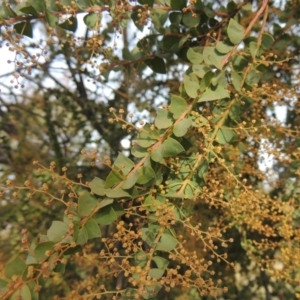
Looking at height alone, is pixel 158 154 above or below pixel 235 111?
below

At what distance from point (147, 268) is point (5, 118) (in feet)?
2.87

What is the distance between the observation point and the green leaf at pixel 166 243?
62 centimetres

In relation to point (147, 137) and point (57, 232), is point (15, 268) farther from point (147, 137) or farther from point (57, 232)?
point (147, 137)

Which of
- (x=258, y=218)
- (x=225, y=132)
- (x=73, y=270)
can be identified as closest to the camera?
(x=225, y=132)

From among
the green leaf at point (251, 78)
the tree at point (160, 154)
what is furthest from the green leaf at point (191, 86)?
the green leaf at point (251, 78)

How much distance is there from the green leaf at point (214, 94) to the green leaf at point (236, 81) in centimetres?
6

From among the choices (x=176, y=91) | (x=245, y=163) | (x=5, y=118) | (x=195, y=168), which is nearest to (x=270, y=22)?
(x=176, y=91)

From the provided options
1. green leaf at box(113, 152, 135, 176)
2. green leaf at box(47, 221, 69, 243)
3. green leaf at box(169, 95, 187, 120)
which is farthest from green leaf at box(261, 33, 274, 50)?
green leaf at box(47, 221, 69, 243)

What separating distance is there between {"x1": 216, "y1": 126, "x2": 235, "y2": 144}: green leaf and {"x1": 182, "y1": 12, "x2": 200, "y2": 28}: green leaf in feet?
0.67

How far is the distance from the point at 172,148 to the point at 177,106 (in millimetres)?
62

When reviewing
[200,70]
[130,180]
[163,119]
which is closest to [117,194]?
[130,180]

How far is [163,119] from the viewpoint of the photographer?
0.64 metres

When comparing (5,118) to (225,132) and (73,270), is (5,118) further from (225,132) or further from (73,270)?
(225,132)

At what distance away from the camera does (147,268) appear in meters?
0.59
